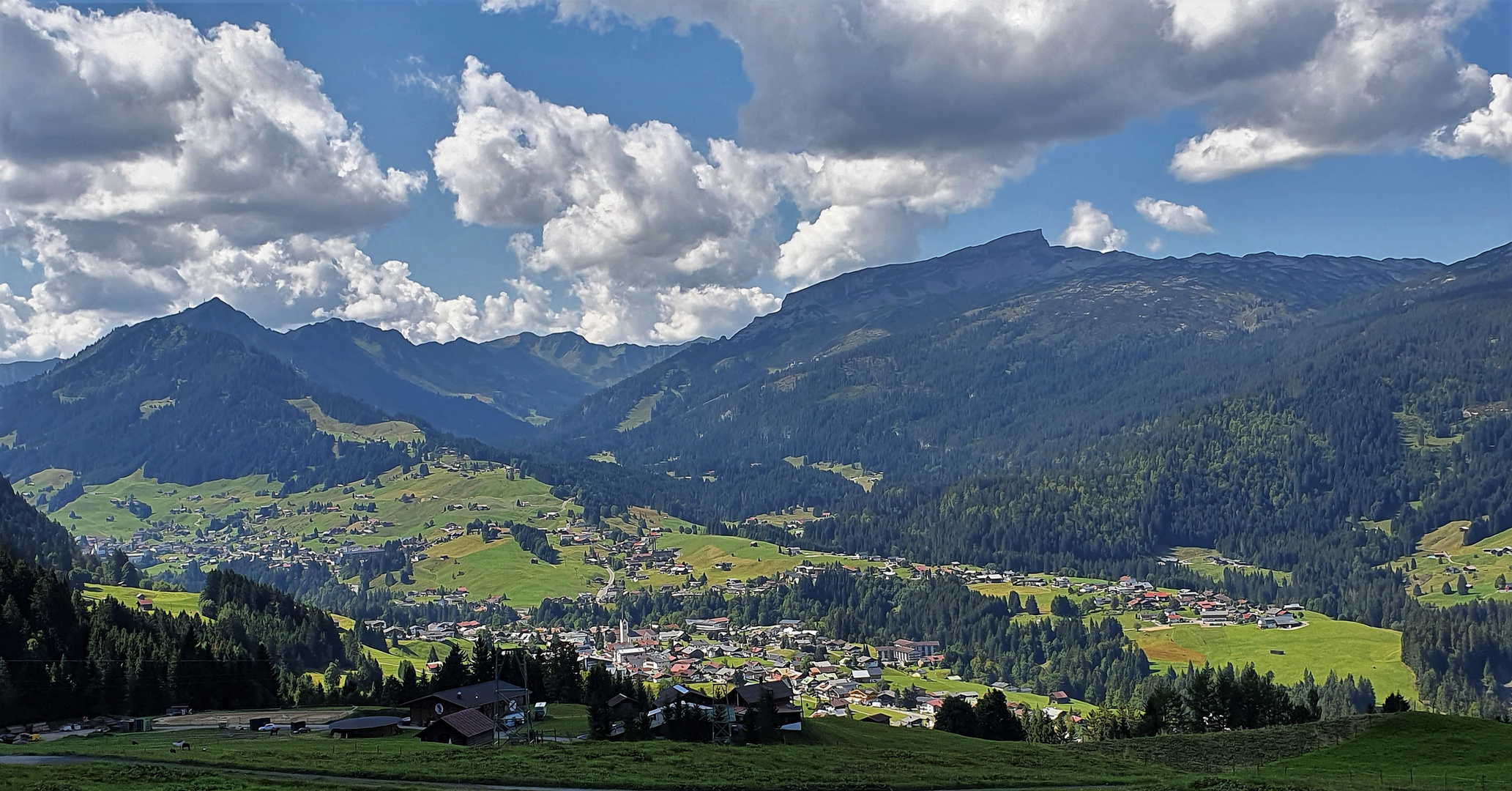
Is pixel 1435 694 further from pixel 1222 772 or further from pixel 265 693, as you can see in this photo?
pixel 265 693

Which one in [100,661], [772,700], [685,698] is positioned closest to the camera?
[772,700]

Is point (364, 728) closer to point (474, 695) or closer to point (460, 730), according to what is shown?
point (460, 730)

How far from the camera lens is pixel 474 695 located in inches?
3900

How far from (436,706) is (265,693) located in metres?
35.7

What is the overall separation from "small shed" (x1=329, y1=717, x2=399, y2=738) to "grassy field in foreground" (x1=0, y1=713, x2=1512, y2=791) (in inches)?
124

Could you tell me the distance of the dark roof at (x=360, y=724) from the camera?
86.4 m

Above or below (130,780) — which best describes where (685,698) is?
below

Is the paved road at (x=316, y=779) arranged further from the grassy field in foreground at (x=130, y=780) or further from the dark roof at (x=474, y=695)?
the dark roof at (x=474, y=695)

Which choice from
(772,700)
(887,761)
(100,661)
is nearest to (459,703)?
(772,700)

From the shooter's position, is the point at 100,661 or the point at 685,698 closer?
the point at 685,698

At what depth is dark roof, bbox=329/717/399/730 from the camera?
86438 millimetres

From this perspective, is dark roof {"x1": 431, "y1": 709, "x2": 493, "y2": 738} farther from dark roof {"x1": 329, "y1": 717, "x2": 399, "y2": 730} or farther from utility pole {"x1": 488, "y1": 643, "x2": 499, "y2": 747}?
dark roof {"x1": 329, "y1": 717, "x2": 399, "y2": 730}

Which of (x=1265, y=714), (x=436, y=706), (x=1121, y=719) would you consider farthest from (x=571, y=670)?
(x=1265, y=714)

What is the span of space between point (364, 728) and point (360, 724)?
28.6 inches
